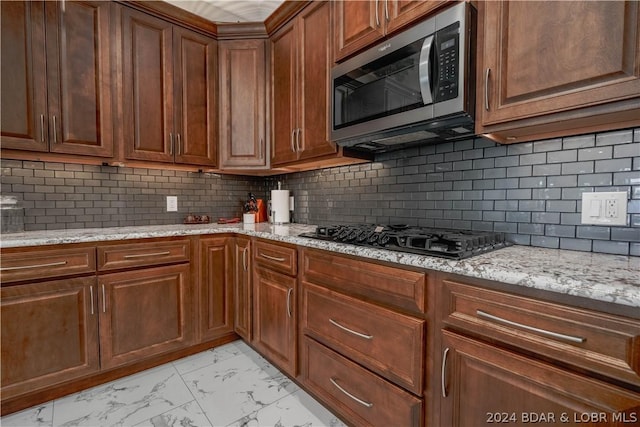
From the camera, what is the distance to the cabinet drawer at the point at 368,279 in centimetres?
106

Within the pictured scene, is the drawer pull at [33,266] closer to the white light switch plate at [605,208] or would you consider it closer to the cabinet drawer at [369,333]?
the cabinet drawer at [369,333]

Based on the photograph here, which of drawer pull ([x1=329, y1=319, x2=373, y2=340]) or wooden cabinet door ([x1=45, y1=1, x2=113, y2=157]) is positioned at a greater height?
wooden cabinet door ([x1=45, y1=1, x2=113, y2=157])

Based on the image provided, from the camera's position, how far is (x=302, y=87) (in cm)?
202

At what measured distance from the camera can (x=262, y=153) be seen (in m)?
2.38

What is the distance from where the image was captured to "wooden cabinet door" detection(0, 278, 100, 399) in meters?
1.51

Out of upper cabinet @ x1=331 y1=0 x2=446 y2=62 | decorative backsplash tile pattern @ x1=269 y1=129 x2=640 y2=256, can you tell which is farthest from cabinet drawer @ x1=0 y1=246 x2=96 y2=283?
upper cabinet @ x1=331 y1=0 x2=446 y2=62

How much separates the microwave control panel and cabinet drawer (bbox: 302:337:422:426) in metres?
1.19

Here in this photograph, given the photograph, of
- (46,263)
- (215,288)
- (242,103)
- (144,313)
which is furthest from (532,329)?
(242,103)

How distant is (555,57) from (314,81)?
130cm

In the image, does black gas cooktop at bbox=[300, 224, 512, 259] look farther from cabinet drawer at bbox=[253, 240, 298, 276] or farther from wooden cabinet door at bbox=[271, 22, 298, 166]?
wooden cabinet door at bbox=[271, 22, 298, 166]

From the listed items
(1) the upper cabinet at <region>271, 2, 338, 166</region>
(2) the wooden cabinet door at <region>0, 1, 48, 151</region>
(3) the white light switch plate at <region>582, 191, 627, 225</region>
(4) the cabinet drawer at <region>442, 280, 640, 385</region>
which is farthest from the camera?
(1) the upper cabinet at <region>271, 2, 338, 166</region>

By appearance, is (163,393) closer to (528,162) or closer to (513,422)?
(513,422)

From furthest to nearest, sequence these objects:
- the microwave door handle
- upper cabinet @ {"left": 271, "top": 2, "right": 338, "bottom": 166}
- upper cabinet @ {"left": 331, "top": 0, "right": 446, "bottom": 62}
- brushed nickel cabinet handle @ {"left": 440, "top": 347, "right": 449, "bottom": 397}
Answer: upper cabinet @ {"left": 271, "top": 2, "right": 338, "bottom": 166}
upper cabinet @ {"left": 331, "top": 0, "right": 446, "bottom": 62}
the microwave door handle
brushed nickel cabinet handle @ {"left": 440, "top": 347, "right": 449, "bottom": 397}

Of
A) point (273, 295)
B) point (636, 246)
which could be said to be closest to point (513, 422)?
point (636, 246)
